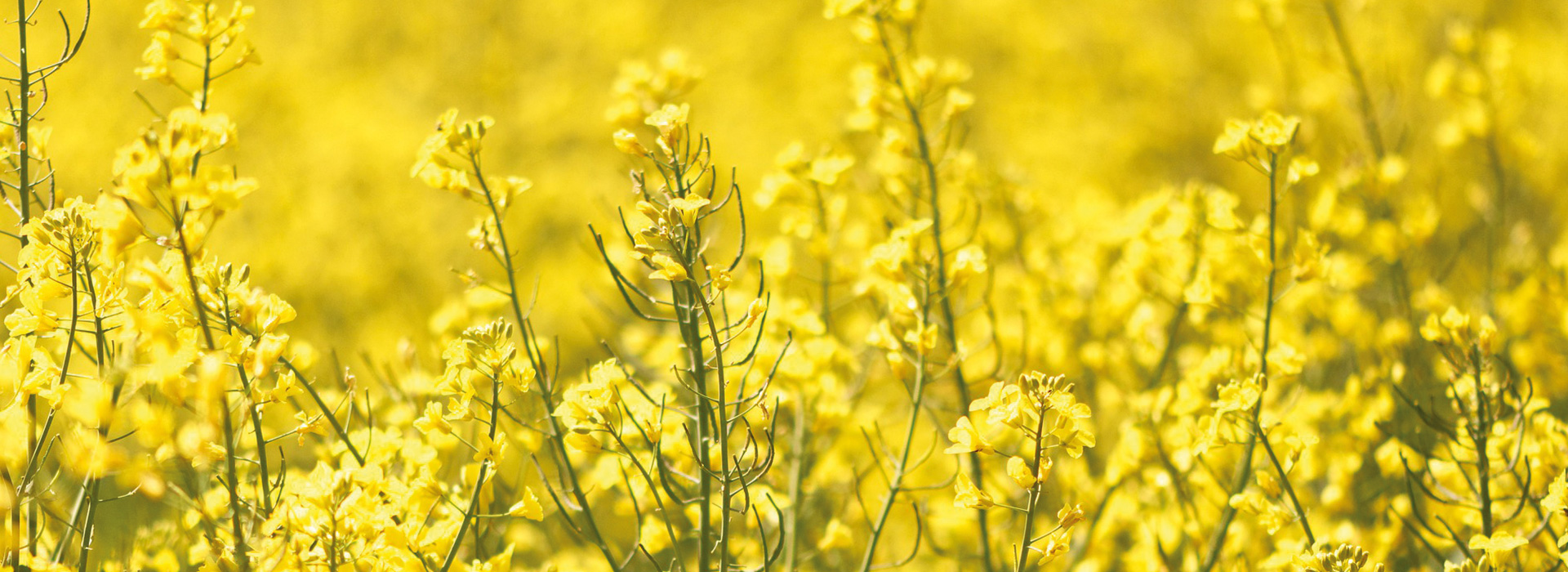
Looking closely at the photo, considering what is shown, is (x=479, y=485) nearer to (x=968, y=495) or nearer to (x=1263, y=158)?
(x=968, y=495)

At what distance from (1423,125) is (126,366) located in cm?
592

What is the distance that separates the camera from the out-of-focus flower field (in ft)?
3.83

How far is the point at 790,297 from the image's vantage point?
2.30 metres

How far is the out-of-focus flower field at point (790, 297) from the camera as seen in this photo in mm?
1168

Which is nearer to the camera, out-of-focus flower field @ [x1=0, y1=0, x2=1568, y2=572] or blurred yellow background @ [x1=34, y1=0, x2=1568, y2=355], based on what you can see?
out-of-focus flower field @ [x1=0, y1=0, x2=1568, y2=572]

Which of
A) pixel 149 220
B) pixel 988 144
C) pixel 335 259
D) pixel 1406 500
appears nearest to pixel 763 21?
pixel 988 144

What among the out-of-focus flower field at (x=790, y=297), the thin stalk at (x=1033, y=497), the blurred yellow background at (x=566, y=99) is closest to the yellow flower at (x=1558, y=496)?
the out-of-focus flower field at (x=790, y=297)

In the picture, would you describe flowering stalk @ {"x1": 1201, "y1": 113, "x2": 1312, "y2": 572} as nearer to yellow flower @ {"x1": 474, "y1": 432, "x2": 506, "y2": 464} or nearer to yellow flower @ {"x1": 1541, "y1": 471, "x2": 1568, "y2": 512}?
yellow flower @ {"x1": 1541, "y1": 471, "x2": 1568, "y2": 512}

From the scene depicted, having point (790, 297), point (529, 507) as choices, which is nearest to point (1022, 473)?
point (529, 507)

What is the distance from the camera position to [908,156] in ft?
5.97

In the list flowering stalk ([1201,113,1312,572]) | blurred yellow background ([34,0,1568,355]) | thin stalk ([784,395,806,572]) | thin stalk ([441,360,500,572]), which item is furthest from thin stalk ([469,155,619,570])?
blurred yellow background ([34,0,1568,355])

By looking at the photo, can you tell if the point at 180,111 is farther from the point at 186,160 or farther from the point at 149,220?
the point at 149,220

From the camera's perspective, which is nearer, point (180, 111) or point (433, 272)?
point (180, 111)

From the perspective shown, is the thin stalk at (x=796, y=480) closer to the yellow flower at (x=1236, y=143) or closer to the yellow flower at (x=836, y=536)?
the yellow flower at (x=836, y=536)
